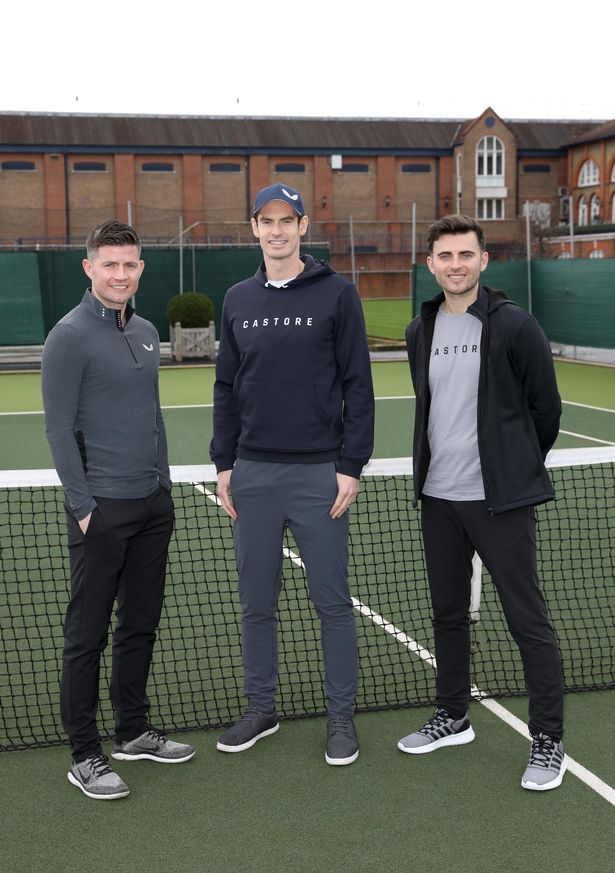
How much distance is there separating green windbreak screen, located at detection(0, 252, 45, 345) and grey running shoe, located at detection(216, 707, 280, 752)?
1953 cm

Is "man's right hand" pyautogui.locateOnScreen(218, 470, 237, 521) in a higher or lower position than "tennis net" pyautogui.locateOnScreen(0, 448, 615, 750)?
higher

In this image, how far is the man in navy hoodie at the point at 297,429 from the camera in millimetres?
4281

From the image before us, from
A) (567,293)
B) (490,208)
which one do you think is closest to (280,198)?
(567,293)

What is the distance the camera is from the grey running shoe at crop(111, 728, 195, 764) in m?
4.42

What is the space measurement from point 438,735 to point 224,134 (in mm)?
58079

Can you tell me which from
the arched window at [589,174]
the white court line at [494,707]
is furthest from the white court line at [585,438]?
the arched window at [589,174]

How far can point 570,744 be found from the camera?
4.52m

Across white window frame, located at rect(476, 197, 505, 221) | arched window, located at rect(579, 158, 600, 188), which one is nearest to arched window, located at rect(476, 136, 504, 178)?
white window frame, located at rect(476, 197, 505, 221)

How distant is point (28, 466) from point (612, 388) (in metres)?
11.1

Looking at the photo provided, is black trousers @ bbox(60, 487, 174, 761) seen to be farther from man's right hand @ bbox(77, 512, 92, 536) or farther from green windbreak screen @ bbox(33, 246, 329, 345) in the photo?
green windbreak screen @ bbox(33, 246, 329, 345)

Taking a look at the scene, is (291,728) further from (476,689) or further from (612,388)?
(612,388)

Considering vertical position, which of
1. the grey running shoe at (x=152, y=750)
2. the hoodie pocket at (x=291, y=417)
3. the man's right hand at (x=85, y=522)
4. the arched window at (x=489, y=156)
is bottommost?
the grey running shoe at (x=152, y=750)

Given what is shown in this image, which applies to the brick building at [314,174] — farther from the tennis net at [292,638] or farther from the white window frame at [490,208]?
the tennis net at [292,638]

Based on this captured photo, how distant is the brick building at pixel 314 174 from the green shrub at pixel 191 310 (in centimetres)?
2919
